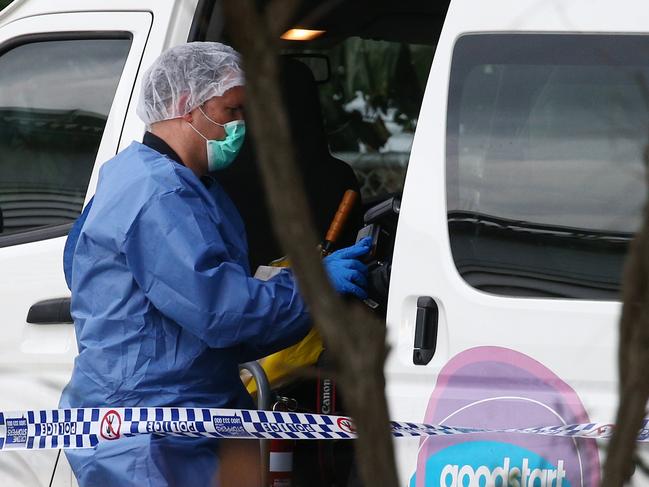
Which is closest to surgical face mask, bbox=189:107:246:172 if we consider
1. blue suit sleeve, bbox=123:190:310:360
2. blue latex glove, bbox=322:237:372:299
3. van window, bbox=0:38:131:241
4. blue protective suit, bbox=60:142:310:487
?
blue protective suit, bbox=60:142:310:487

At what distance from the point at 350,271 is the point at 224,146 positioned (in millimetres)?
461

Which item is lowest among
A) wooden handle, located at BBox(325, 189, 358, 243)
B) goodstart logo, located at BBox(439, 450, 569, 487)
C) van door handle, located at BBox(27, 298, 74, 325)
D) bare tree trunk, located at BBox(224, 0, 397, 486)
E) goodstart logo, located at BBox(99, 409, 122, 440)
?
goodstart logo, located at BBox(439, 450, 569, 487)

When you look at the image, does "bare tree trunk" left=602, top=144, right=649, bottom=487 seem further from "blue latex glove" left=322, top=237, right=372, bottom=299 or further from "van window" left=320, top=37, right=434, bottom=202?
"van window" left=320, top=37, right=434, bottom=202

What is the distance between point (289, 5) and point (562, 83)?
1.79 meters

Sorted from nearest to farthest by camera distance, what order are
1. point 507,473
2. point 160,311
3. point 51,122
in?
point 507,473 → point 160,311 → point 51,122

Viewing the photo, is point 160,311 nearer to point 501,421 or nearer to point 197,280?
point 197,280

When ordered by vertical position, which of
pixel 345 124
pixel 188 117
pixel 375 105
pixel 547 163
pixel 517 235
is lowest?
pixel 517 235

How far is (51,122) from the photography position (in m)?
3.20

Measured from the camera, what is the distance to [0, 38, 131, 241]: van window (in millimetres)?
3127

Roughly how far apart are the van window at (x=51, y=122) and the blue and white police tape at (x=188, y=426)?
26.0 inches

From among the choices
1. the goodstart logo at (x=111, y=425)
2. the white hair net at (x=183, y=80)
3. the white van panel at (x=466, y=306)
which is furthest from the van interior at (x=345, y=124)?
the goodstart logo at (x=111, y=425)

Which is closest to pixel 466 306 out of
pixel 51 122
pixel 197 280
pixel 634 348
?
pixel 197 280

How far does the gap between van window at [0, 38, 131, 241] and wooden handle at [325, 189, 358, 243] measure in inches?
28.7

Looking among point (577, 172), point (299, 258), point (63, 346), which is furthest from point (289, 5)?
point (63, 346)
